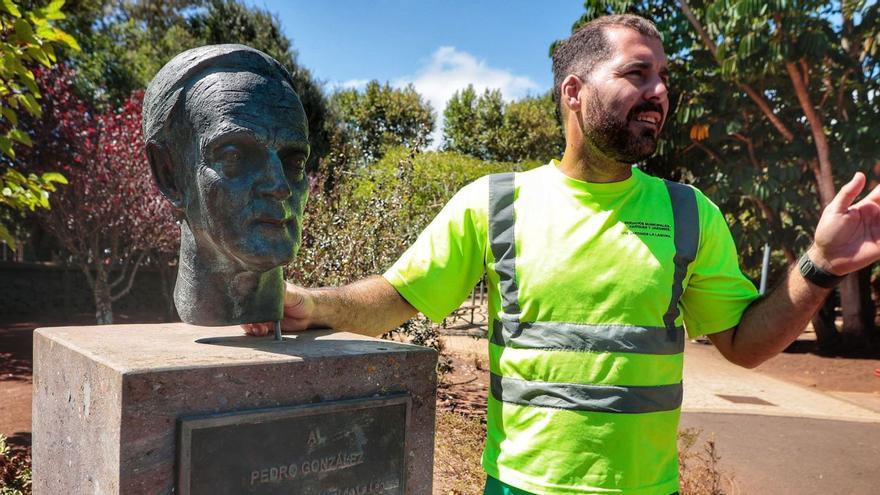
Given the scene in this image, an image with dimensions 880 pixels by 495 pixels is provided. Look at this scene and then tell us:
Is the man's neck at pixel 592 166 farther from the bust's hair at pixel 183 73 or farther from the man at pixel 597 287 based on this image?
the bust's hair at pixel 183 73

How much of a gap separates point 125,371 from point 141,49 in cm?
2034

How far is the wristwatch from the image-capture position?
6.25 ft

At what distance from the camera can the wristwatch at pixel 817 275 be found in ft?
6.25

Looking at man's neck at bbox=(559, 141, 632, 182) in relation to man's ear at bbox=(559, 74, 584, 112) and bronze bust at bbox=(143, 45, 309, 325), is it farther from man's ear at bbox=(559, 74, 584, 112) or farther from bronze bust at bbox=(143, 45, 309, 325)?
bronze bust at bbox=(143, 45, 309, 325)

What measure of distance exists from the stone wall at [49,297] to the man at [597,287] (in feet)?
49.4

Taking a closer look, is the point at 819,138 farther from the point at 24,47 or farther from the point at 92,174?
the point at 92,174

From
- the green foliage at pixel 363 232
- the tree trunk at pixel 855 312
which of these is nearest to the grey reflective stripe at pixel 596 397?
the green foliage at pixel 363 232

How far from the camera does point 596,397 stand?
193cm

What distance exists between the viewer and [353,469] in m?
2.01

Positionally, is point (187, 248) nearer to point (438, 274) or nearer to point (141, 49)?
point (438, 274)

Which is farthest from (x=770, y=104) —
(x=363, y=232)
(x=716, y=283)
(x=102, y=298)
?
(x=102, y=298)

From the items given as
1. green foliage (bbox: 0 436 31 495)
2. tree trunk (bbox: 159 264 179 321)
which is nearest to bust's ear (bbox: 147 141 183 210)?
green foliage (bbox: 0 436 31 495)

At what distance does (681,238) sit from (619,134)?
1.28 ft

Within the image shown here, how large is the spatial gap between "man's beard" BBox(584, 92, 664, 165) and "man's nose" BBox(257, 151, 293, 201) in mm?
959
